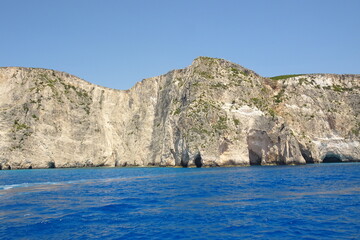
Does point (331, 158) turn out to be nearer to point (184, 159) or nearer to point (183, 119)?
point (184, 159)

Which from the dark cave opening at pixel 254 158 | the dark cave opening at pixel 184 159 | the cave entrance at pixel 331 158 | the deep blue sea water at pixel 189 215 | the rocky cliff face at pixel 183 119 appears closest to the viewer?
the deep blue sea water at pixel 189 215

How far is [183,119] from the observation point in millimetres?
73500

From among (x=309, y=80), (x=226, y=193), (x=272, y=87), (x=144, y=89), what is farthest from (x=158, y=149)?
(x=226, y=193)

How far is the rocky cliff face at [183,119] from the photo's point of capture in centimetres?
6988

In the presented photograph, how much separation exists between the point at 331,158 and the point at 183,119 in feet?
123

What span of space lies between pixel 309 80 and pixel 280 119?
22397mm

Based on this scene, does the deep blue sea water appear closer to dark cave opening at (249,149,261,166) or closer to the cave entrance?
dark cave opening at (249,149,261,166)

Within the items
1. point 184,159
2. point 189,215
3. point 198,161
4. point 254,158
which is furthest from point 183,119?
point 189,215

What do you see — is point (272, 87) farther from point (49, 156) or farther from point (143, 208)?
point (143, 208)

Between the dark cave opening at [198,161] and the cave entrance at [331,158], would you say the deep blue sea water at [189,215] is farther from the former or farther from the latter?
the cave entrance at [331,158]

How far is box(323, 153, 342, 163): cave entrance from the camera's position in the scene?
78.1 meters

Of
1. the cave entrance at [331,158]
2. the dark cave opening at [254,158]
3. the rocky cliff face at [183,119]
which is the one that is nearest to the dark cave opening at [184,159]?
the rocky cliff face at [183,119]

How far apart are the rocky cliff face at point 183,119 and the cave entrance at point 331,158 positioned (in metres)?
0.24

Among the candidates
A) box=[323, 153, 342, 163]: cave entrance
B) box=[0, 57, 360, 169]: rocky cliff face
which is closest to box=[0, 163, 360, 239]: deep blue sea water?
box=[0, 57, 360, 169]: rocky cliff face
